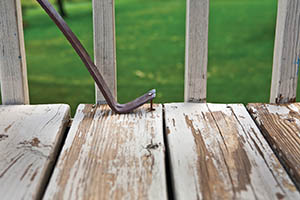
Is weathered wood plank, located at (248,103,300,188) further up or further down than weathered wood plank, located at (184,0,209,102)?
further down

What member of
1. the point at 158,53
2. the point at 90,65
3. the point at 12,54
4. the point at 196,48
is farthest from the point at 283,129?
the point at 158,53

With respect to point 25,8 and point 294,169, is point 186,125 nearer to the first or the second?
point 294,169

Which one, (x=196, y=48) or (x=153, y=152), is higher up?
(x=196, y=48)

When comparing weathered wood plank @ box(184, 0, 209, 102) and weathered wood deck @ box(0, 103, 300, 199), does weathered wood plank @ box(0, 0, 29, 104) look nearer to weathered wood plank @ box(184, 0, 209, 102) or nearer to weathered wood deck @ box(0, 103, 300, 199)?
weathered wood deck @ box(0, 103, 300, 199)

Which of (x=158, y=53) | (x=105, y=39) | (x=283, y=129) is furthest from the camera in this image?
(x=158, y=53)

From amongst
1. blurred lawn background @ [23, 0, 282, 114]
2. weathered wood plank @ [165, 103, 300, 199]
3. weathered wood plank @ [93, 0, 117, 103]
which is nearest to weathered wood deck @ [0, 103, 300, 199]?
weathered wood plank @ [165, 103, 300, 199]

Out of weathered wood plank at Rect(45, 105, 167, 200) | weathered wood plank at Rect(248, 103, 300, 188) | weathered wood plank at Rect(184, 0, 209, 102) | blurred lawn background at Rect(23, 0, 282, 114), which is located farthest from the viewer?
blurred lawn background at Rect(23, 0, 282, 114)

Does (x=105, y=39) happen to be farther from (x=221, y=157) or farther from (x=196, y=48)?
(x=221, y=157)

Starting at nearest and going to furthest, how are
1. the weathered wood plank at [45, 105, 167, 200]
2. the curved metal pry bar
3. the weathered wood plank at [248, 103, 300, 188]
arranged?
the weathered wood plank at [45, 105, 167, 200]
the weathered wood plank at [248, 103, 300, 188]
the curved metal pry bar
